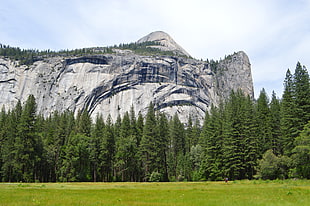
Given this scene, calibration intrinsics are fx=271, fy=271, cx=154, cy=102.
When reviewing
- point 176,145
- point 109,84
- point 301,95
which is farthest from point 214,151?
point 109,84

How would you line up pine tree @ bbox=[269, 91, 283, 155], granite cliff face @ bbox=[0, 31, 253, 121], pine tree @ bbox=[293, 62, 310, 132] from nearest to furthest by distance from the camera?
pine tree @ bbox=[293, 62, 310, 132]
pine tree @ bbox=[269, 91, 283, 155]
granite cliff face @ bbox=[0, 31, 253, 121]

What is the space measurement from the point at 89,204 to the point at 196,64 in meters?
167

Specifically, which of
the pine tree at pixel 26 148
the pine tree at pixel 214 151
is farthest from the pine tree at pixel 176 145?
the pine tree at pixel 26 148

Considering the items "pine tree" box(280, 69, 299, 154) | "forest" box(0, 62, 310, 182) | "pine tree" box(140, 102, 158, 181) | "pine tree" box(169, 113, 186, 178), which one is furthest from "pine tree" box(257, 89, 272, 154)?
"pine tree" box(169, 113, 186, 178)

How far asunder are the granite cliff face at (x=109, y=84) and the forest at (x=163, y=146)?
260ft

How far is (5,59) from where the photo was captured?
15725 cm

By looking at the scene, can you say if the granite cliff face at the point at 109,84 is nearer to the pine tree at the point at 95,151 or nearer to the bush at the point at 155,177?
the pine tree at the point at 95,151

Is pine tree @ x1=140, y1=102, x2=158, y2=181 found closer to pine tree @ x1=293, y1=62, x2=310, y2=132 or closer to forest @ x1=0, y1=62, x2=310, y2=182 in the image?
forest @ x1=0, y1=62, x2=310, y2=182

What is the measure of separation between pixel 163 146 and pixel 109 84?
9742 cm

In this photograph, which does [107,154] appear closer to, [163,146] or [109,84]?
[163,146]

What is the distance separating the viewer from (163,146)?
2434 inches

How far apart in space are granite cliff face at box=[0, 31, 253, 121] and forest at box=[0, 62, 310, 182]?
79327mm

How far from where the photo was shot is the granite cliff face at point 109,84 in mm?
147750

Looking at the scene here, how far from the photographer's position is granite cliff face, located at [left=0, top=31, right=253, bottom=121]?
148 metres
